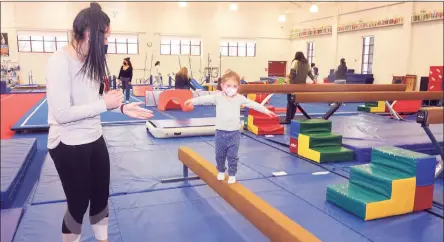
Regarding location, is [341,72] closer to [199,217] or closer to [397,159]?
[397,159]

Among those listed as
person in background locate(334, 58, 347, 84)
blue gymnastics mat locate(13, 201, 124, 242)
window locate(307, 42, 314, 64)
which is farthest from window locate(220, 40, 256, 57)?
blue gymnastics mat locate(13, 201, 124, 242)

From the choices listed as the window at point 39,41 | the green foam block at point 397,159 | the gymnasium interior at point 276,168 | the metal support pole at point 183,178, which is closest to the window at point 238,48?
the window at point 39,41

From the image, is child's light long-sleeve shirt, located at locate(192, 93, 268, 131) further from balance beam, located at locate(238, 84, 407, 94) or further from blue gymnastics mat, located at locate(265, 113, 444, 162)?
balance beam, located at locate(238, 84, 407, 94)

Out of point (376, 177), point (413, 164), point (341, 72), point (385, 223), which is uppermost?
point (341, 72)

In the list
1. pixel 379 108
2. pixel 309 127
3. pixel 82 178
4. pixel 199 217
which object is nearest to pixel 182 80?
pixel 379 108

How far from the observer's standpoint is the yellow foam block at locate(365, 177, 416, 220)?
312 cm

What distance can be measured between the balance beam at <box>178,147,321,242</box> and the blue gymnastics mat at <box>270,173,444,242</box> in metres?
0.83

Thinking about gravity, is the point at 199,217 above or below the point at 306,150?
below

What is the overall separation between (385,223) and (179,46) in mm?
20018

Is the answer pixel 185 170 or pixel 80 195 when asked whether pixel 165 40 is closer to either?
pixel 185 170

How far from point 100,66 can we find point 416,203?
2996 mm

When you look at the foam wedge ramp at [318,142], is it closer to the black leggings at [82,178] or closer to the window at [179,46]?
the black leggings at [82,178]

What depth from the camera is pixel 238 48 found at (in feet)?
76.2

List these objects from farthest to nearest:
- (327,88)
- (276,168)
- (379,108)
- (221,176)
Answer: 1. (379,108)
2. (327,88)
3. (276,168)
4. (221,176)
